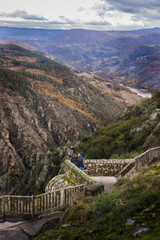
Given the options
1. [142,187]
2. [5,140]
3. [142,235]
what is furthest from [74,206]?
[5,140]

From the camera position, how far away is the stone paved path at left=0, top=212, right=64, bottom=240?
7.18 meters

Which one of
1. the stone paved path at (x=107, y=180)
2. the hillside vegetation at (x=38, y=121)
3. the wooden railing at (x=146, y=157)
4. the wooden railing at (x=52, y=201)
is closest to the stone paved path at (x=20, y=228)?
the wooden railing at (x=52, y=201)

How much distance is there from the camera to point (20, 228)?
7.68 m

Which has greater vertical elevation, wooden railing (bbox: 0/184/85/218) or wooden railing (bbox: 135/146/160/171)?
wooden railing (bbox: 135/146/160/171)

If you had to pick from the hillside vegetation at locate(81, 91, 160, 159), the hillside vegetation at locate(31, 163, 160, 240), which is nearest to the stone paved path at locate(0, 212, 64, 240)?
the hillside vegetation at locate(31, 163, 160, 240)

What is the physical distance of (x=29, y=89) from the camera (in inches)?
3438

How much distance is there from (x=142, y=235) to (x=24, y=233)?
185 inches

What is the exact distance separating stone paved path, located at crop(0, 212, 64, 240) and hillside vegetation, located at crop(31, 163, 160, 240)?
51cm

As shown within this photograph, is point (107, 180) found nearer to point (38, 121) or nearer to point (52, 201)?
point (52, 201)

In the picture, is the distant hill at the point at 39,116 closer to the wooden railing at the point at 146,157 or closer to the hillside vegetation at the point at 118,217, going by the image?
the wooden railing at the point at 146,157

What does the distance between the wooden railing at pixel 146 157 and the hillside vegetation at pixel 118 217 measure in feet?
10.3

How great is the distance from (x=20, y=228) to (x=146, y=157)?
682 centimetres

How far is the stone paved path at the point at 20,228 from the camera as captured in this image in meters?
7.18

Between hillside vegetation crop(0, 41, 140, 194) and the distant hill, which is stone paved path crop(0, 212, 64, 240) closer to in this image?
hillside vegetation crop(0, 41, 140, 194)
